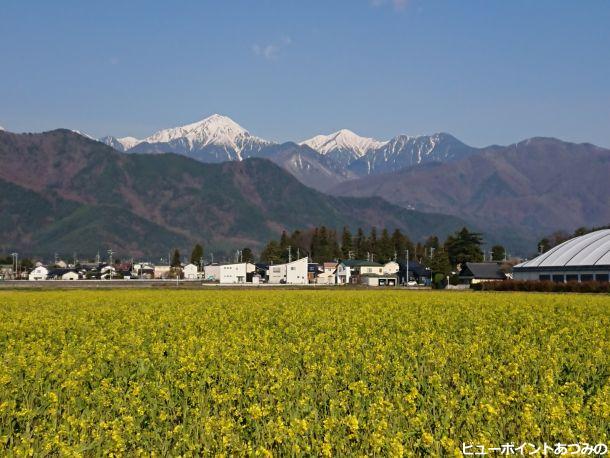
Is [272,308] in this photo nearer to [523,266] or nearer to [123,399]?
[123,399]

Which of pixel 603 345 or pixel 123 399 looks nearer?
pixel 123 399

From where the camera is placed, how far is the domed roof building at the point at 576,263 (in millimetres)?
85625

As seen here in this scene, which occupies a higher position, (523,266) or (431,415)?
(523,266)

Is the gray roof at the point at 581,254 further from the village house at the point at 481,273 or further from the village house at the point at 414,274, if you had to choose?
the village house at the point at 414,274

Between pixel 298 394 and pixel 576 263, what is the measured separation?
79.1 m

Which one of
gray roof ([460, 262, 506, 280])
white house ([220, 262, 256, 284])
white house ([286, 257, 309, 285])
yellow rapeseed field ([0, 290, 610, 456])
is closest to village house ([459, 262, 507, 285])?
gray roof ([460, 262, 506, 280])

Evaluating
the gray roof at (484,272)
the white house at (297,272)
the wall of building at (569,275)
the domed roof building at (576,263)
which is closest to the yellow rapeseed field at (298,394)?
the wall of building at (569,275)

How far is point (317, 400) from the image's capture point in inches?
625

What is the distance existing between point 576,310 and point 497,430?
94.3 feet

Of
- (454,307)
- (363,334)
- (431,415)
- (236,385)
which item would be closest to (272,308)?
(454,307)

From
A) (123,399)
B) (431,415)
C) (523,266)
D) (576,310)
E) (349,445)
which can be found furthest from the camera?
(523,266)

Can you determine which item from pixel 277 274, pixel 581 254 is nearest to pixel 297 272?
pixel 277 274

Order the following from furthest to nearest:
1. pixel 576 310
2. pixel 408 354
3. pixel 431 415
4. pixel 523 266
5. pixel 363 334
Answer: pixel 523 266 < pixel 576 310 < pixel 363 334 < pixel 408 354 < pixel 431 415

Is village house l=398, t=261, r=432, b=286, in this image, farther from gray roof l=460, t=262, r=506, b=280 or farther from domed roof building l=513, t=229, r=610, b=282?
domed roof building l=513, t=229, r=610, b=282
